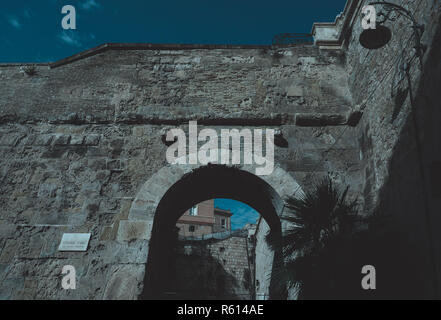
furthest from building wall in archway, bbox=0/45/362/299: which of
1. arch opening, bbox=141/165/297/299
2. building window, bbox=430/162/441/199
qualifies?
building window, bbox=430/162/441/199

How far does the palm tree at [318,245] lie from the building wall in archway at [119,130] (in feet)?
3.29

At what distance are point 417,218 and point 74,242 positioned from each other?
12.8 ft

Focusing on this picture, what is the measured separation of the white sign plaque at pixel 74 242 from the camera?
4230 mm

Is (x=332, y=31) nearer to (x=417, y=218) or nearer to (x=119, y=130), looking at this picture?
(x=417, y=218)

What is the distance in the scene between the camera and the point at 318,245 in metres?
3.46

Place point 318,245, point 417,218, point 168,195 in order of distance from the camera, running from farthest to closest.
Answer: point 168,195 < point 318,245 < point 417,218

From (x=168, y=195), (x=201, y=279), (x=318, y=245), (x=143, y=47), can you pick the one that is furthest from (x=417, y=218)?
(x=201, y=279)

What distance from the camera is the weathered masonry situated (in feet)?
12.1

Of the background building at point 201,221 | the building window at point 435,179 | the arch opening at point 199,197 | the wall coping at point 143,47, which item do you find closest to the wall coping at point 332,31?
the wall coping at point 143,47

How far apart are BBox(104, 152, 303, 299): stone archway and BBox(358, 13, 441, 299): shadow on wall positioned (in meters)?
1.31

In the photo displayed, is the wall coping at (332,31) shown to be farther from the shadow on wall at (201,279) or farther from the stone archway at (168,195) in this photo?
the shadow on wall at (201,279)

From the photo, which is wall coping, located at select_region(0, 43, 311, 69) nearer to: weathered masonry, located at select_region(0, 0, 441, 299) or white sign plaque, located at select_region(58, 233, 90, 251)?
weathered masonry, located at select_region(0, 0, 441, 299)
